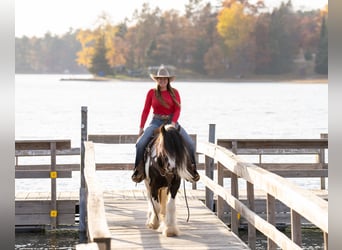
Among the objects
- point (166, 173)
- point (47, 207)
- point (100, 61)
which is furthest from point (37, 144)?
point (100, 61)

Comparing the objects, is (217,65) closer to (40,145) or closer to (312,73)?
(312,73)

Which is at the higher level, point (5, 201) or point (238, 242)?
point (5, 201)

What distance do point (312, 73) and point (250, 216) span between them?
292 ft

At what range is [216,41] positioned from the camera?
98.7 metres

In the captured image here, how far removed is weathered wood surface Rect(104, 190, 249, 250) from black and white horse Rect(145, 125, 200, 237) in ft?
0.55

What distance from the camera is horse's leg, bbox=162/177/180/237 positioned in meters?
8.91

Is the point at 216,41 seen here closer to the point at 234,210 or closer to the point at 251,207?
the point at 234,210

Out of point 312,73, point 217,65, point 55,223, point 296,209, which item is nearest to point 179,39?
point 217,65

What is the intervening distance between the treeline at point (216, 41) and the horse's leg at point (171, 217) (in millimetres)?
84248

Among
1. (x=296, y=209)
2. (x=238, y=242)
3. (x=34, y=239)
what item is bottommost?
(x=34, y=239)

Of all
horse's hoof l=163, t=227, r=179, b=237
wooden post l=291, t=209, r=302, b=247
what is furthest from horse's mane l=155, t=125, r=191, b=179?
wooden post l=291, t=209, r=302, b=247

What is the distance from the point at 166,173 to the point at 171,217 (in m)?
0.47

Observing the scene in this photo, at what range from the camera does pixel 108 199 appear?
1220 centimetres

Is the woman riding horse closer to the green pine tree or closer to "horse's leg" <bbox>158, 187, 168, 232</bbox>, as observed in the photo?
"horse's leg" <bbox>158, 187, 168, 232</bbox>
